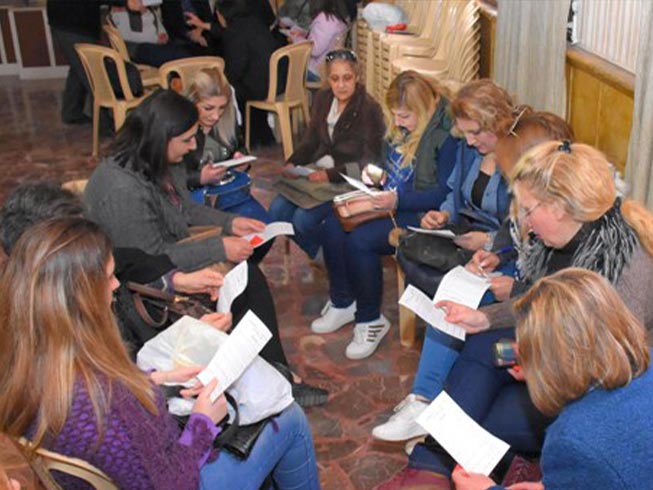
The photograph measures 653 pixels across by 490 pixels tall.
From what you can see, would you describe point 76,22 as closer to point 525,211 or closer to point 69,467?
point 525,211

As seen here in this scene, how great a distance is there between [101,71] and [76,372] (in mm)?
5334

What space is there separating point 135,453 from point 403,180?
2.30m

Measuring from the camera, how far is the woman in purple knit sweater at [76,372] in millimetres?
1722

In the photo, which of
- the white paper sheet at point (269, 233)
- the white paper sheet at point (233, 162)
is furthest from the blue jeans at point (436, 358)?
the white paper sheet at point (233, 162)

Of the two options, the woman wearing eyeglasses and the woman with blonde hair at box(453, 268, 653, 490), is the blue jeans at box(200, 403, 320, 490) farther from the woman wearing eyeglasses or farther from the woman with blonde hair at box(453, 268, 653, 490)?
the woman wearing eyeglasses

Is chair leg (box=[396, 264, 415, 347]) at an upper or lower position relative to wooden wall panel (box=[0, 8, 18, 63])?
lower

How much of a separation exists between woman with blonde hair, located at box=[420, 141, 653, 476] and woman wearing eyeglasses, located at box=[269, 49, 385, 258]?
1663 mm

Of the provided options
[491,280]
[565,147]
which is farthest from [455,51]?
[565,147]

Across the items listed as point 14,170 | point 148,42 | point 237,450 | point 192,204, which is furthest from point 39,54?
point 237,450

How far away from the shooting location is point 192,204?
3.68 metres

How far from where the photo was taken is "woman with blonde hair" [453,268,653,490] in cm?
164

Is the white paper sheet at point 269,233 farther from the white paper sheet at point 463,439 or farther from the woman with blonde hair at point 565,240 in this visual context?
the white paper sheet at point 463,439

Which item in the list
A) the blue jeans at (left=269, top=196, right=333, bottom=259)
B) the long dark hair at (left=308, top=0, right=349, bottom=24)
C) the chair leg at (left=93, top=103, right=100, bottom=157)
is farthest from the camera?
the long dark hair at (left=308, top=0, right=349, bottom=24)

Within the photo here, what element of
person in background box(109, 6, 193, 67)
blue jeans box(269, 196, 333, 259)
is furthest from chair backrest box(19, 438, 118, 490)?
person in background box(109, 6, 193, 67)
